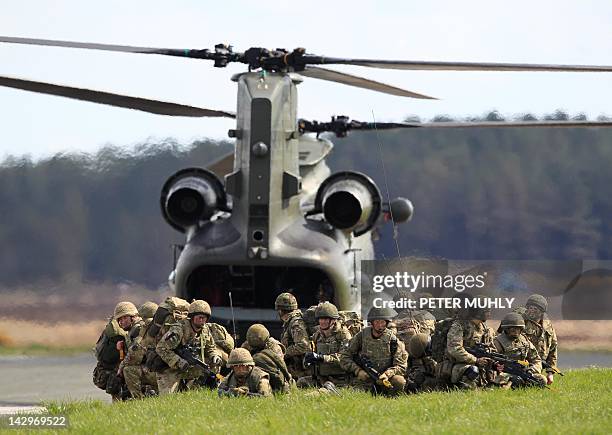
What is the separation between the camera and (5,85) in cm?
1814

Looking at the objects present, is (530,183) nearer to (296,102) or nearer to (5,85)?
(296,102)

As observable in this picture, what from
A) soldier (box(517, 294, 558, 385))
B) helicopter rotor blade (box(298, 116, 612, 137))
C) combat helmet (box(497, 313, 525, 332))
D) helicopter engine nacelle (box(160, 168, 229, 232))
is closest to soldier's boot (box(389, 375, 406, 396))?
combat helmet (box(497, 313, 525, 332))

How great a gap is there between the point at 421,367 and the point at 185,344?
2.87 meters

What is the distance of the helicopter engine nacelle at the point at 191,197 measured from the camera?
21.2m

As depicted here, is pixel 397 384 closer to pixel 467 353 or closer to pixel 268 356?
pixel 467 353

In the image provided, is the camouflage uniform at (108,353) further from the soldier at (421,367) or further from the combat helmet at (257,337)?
the soldier at (421,367)

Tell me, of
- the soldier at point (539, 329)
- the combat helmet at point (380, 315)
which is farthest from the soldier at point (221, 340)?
the soldier at point (539, 329)

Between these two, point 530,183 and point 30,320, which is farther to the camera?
point 530,183

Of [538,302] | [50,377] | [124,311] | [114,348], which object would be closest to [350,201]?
[538,302]

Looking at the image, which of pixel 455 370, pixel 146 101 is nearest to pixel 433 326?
pixel 455 370

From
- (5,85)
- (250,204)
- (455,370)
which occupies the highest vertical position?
(5,85)

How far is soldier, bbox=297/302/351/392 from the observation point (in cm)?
1705

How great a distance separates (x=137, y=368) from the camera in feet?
55.9

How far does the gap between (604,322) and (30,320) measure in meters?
9.59
